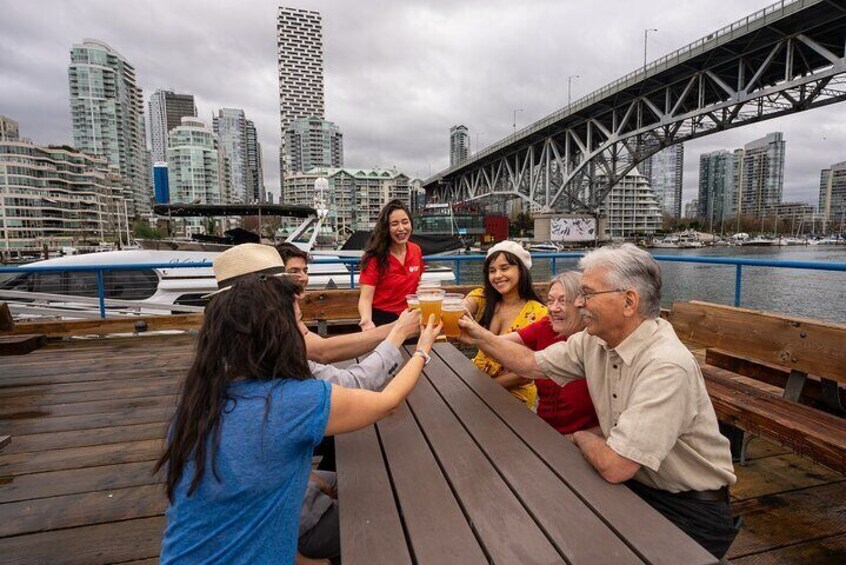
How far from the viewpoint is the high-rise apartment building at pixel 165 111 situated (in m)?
164

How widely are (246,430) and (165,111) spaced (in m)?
204

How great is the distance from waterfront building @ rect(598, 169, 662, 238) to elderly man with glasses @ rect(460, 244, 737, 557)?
9536 cm

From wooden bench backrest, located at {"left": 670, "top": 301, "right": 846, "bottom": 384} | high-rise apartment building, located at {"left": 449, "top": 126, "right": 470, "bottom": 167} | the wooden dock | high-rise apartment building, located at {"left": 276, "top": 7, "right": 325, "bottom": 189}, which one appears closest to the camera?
the wooden dock

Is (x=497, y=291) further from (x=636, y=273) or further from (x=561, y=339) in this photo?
(x=636, y=273)

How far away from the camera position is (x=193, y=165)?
10594 centimetres

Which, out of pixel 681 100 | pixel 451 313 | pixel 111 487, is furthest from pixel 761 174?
pixel 111 487

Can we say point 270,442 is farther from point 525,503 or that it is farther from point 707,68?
point 707,68

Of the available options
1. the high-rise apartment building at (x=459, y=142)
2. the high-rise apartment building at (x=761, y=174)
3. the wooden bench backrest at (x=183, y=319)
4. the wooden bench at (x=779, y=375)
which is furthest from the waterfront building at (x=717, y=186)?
the wooden bench at (x=779, y=375)

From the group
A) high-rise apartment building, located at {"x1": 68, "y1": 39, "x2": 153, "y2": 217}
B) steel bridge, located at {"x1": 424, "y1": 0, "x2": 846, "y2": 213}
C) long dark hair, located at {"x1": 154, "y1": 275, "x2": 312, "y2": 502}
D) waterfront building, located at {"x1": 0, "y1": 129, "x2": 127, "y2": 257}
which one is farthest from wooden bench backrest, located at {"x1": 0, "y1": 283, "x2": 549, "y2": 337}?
high-rise apartment building, located at {"x1": 68, "y1": 39, "x2": 153, "y2": 217}

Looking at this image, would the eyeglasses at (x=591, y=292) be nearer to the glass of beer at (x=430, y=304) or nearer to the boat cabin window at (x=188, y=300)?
the glass of beer at (x=430, y=304)

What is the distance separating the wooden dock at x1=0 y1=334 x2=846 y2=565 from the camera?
172 cm

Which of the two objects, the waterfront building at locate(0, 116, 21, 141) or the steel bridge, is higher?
the waterfront building at locate(0, 116, 21, 141)

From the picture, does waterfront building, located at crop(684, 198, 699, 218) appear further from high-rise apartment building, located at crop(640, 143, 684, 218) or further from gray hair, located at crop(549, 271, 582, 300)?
gray hair, located at crop(549, 271, 582, 300)

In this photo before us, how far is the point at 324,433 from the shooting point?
1.01 meters
